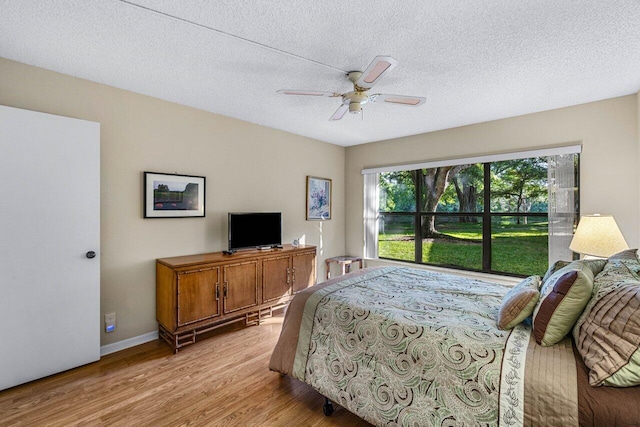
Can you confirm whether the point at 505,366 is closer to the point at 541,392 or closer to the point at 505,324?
the point at 541,392

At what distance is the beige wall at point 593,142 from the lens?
9.55 feet

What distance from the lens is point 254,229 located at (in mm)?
3686

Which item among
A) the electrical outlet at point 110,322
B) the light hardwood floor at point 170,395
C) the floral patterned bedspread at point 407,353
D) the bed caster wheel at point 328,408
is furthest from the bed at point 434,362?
the electrical outlet at point 110,322

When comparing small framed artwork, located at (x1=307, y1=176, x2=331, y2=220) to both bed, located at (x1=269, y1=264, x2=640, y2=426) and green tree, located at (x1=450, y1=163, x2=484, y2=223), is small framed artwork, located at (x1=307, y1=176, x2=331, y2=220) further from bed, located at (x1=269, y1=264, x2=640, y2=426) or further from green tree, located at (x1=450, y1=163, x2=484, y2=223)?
bed, located at (x1=269, y1=264, x2=640, y2=426)

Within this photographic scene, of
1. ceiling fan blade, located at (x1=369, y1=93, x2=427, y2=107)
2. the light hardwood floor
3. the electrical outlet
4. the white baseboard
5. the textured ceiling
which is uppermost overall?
the textured ceiling

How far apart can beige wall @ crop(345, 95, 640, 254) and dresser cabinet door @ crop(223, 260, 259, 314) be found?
3.07 metres

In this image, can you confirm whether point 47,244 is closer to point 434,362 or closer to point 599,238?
point 434,362

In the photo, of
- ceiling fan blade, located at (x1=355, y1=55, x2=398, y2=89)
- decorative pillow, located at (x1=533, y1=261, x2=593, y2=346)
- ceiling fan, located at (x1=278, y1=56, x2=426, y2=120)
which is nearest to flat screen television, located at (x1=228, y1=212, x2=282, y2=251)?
ceiling fan, located at (x1=278, y1=56, x2=426, y2=120)

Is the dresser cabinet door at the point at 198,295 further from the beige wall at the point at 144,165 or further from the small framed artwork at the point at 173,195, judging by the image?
the small framed artwork at the point at 173,195

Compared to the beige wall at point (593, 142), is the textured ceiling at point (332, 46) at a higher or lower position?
higher

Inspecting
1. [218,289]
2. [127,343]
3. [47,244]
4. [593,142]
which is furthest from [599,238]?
[47,244]

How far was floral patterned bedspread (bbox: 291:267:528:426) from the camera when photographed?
1466 millimetres

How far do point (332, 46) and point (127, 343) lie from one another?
324 cm

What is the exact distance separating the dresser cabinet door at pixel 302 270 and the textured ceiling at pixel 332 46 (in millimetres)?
1933
